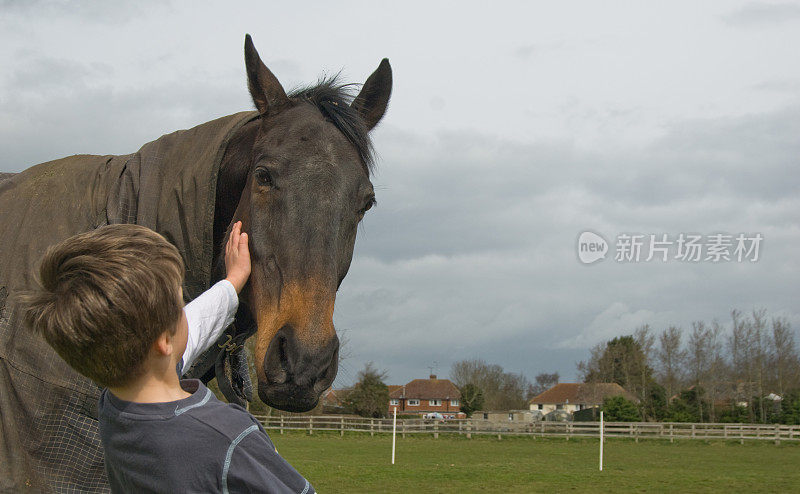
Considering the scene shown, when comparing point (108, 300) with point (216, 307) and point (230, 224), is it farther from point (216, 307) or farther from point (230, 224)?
point (230, 224)

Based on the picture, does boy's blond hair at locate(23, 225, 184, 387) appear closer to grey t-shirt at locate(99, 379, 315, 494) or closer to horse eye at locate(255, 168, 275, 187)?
grey t-shirt at locate(99, 379, 315, 494)

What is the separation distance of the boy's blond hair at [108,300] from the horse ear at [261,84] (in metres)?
1.51

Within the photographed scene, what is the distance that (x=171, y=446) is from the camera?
1.46 meters

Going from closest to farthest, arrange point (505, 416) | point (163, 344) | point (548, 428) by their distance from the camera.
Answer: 1. point (163, 344)
2. point (548, 428)
3. point (505, 416)

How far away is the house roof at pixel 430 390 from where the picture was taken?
90812 mm

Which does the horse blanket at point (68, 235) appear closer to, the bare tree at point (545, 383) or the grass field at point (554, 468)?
the grass field at point (554, 468)

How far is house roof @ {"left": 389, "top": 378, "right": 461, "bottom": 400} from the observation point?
90.8 m

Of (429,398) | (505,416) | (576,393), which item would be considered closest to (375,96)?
(505,416)

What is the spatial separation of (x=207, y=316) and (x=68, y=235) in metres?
0.96

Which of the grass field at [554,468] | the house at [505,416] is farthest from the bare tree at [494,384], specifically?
the grass field at [554,468]

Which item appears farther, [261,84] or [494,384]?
[494,384]

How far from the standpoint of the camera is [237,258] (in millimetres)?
2467

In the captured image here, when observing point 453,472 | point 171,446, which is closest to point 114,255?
point 171,446

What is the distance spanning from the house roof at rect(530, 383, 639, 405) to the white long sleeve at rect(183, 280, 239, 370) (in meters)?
60.9
